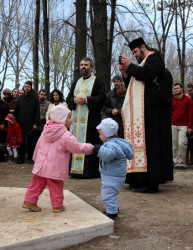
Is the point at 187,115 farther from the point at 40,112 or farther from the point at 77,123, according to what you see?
the point at 40,112

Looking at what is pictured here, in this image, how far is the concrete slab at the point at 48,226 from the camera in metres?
2.90

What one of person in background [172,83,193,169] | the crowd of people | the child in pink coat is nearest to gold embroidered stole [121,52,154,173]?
the crowd of people

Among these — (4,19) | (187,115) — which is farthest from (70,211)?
(4,19)

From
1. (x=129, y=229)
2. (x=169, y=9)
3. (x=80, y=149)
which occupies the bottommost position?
(x=129, y=229)

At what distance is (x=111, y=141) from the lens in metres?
3.64

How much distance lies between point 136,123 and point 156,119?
307 millimetres

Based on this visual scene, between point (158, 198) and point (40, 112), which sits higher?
point (40, 112)

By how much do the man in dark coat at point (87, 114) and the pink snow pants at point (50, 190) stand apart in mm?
2839

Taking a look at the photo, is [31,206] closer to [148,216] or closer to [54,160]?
[54,160]

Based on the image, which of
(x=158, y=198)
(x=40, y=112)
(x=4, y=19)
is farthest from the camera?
(x=4, y=19)

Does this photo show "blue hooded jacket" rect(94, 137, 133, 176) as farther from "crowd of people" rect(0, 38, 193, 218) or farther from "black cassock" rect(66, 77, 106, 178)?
"black cassock" rect(66, 77, 106, 178)

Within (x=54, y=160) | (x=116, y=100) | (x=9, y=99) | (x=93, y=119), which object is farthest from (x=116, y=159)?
(x=9, y=99)

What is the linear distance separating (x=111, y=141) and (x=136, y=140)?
5.21 feet

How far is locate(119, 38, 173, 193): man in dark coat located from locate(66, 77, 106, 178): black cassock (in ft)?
4.68
